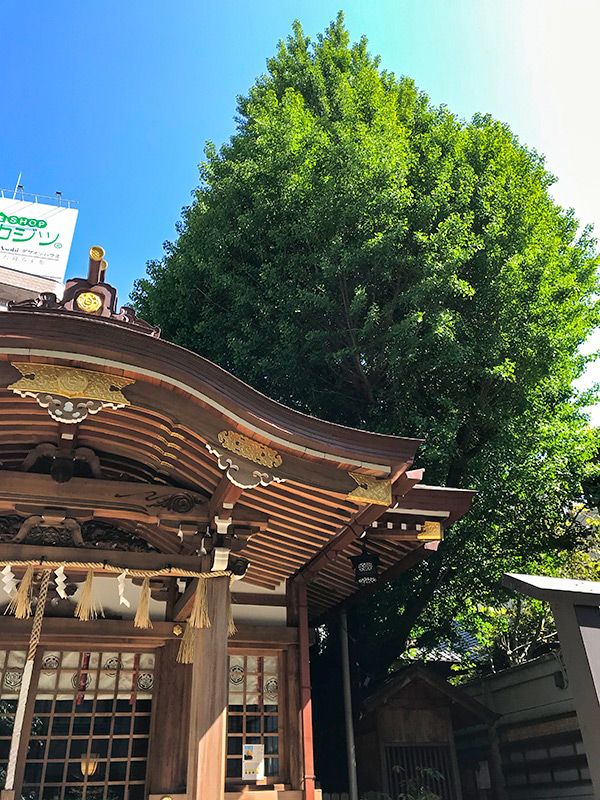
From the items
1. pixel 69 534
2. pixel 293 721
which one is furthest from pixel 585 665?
A: pixel 69 534

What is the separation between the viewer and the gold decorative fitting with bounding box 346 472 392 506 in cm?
529

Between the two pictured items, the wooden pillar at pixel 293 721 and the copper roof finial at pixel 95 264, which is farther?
the wooden pillar at pixel 293 721

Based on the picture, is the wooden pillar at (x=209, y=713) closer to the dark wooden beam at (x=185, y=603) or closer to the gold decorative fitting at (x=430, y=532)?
the dark wooden beam at (x=185, y=603)

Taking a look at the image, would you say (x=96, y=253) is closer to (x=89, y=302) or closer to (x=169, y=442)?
(x=89, y=302)

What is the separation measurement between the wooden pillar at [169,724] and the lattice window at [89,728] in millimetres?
216

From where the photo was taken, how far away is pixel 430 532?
21.4ft

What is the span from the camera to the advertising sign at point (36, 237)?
2769 cm

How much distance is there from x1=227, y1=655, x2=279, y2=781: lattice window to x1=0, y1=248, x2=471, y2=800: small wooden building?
2 centimetres

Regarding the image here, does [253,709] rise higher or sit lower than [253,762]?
higher

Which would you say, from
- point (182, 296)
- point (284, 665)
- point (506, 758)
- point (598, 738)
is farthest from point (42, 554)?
point (506, 758)

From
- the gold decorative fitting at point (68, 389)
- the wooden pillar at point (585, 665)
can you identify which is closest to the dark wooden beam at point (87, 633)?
the gold decorative fitting at point (68, 389)

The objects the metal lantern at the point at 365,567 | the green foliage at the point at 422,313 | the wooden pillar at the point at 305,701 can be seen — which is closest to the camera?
the wooden pillar at the point at 305,701

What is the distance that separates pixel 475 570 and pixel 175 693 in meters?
5.61

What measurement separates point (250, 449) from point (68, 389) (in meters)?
1.57
